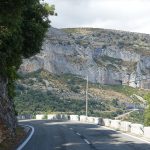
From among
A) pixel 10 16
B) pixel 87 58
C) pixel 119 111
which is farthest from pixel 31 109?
pixel 10 16

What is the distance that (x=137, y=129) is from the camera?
1314 inches

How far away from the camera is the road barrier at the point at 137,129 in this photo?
3241 centimetres

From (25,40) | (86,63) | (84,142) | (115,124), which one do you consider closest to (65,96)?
(86,63)

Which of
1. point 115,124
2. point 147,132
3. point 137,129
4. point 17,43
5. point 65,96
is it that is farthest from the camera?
point 65,96

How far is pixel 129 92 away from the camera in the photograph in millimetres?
163875

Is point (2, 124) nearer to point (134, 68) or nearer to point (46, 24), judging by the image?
point (46, 24)

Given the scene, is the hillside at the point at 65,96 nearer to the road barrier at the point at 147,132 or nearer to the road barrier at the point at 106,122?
the road barrier at the point at 106,122

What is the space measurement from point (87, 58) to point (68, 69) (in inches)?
518

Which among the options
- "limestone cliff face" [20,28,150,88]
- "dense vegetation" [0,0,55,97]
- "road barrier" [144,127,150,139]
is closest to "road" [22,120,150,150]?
"road barrier" [144,127,150,139]

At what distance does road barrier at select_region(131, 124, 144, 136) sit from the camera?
3241cm

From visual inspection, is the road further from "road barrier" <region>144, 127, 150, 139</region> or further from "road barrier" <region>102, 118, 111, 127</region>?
Result: "road barrier" <region>102, 118, 111, 127</region>

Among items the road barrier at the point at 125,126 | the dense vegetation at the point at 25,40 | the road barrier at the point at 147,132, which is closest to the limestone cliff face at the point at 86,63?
the road barrier at the point at 125,126

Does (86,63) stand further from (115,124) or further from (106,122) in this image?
(115,124)

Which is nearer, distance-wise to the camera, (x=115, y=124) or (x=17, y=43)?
(x=17, y=43)
